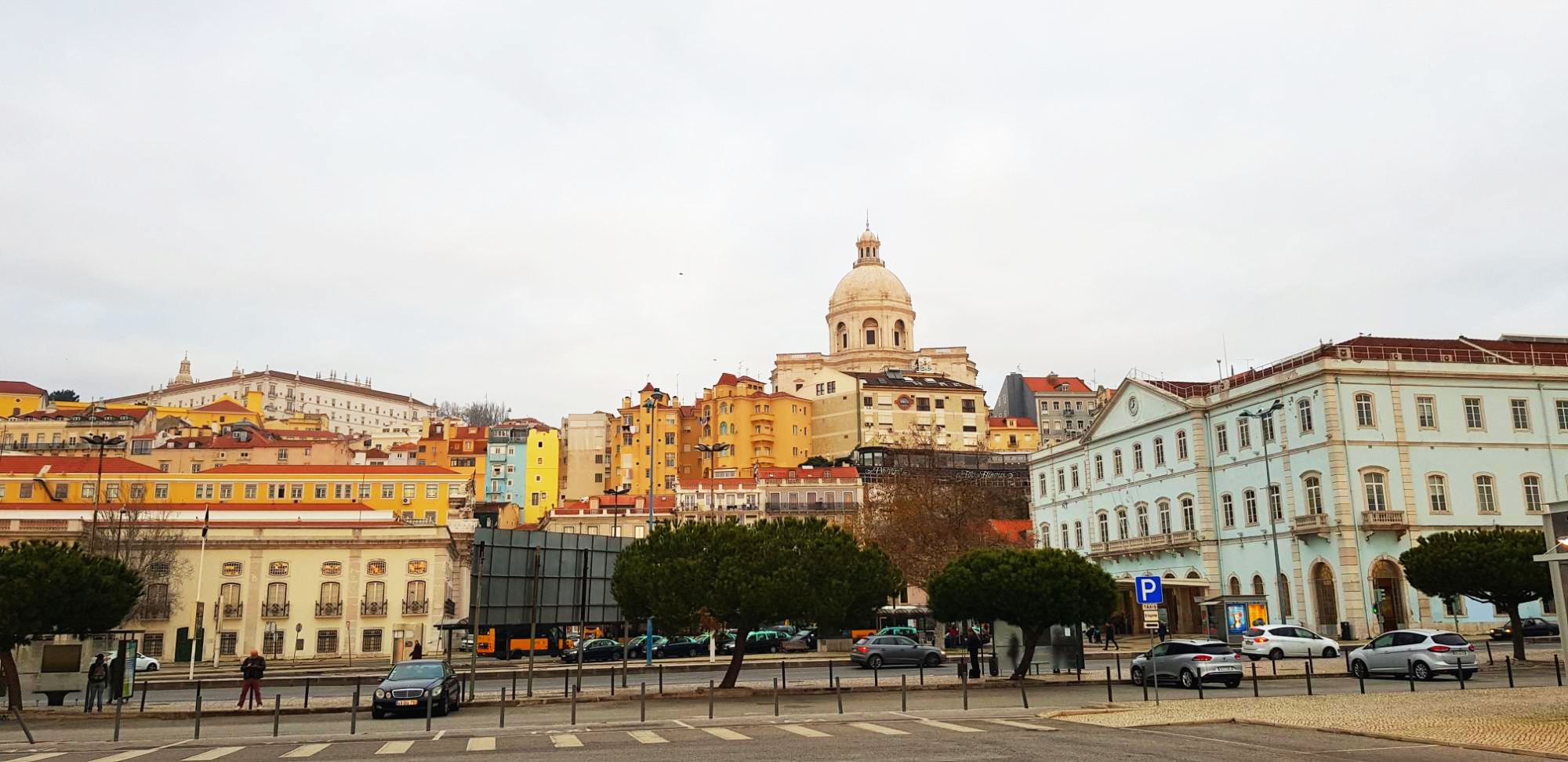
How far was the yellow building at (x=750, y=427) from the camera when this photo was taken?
14300cm

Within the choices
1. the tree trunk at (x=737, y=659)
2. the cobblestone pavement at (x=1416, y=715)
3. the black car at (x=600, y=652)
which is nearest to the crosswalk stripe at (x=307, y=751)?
the tree trunk at (x=737, y=659)

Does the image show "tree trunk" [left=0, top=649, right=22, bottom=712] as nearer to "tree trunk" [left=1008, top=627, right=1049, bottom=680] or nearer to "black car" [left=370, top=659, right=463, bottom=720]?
"black car" [left=370, top=659, right=463, bottom=720]

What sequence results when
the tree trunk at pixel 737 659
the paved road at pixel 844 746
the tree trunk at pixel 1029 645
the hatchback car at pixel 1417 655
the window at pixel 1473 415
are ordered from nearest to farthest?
the paved road at pixel 844 746 → the hatchback car at pixel 1417 655 → the tree trunk at pixel 737 659 → the tree trunk at pixel 1029 645 → the window at pixel 1473 415

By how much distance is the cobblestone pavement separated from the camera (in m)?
18.9

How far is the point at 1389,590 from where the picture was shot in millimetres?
54531

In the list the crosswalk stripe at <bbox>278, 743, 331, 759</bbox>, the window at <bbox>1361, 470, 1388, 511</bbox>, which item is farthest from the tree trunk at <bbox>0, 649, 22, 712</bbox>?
the window at <bbox>1361, 470, 1388, 511</bbox>

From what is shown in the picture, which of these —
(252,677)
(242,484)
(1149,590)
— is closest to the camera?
(1149,590)

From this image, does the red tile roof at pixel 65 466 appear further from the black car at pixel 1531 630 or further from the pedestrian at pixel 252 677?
the black car at pixel 1531 630

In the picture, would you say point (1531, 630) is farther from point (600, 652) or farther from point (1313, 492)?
point (600, 652)

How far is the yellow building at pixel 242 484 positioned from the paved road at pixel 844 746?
61361 millimetres

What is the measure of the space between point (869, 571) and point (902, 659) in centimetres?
1151

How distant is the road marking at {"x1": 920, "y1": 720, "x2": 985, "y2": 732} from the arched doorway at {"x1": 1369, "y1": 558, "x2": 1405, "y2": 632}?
37935 mm

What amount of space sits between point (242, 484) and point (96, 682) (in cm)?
6509

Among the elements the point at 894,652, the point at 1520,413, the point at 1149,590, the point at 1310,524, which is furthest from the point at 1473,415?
the point at 1149,590
